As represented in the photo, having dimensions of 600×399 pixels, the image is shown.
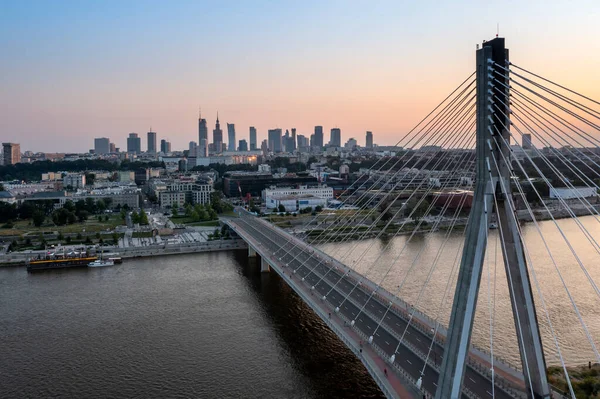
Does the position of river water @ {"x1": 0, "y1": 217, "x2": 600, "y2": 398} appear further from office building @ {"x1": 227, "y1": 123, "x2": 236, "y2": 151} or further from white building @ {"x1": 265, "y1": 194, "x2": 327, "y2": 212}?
office building @ {"x1": 227, "y1": 123, "x2": 236, "y2": 151}

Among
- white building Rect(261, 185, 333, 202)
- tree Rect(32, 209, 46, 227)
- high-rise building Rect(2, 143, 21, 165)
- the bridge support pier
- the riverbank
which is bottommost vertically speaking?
the bridge support pier

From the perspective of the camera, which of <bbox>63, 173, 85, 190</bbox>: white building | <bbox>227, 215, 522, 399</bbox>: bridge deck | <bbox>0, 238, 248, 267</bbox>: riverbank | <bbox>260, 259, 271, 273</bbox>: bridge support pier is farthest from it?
<bbox>63, 173, 85, 190</bbox>: white building

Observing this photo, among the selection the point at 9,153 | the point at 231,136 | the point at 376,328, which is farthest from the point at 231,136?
the point at 376,328

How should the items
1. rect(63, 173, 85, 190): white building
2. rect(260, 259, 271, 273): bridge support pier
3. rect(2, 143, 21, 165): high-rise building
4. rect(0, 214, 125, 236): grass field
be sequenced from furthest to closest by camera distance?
1. rect(2, 143, 21, 165): high-rise building
2. rect(63, 173, 85, 190): white building
3. rect(0, 214, 125, 236): grass field
4. rect(260, 259, 271, 273): bridge support pier

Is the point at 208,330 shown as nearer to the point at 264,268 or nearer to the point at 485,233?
the point at 264,268

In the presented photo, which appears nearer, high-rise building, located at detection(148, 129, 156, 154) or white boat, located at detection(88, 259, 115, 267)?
white boat, located at detection(88, 259, 115, 267)

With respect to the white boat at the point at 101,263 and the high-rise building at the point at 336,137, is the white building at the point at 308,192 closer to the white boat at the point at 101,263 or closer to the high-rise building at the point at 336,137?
the white boat at the point at 101,263

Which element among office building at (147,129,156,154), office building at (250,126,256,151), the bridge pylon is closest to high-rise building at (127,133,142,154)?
office building at (147,129,156,154)
